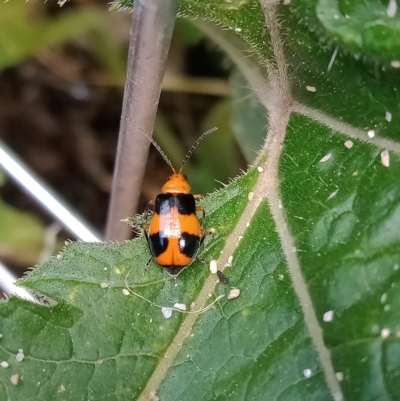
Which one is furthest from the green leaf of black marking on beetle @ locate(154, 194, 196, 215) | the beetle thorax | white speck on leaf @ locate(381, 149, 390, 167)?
the beetle thorax

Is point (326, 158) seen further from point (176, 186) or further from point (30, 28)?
point (30, 28)

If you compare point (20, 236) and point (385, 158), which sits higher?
point (20, 236)

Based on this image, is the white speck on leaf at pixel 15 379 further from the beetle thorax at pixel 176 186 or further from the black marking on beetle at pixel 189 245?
the beetle thorax at pixel 176 186

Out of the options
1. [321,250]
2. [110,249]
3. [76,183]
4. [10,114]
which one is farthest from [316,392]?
[10,114]

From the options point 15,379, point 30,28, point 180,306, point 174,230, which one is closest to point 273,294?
point 180,306

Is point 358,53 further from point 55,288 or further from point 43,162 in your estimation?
point 43,162

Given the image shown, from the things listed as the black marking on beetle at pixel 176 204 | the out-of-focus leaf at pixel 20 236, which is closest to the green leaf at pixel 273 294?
the black marking on beetle at pixel 176 204
